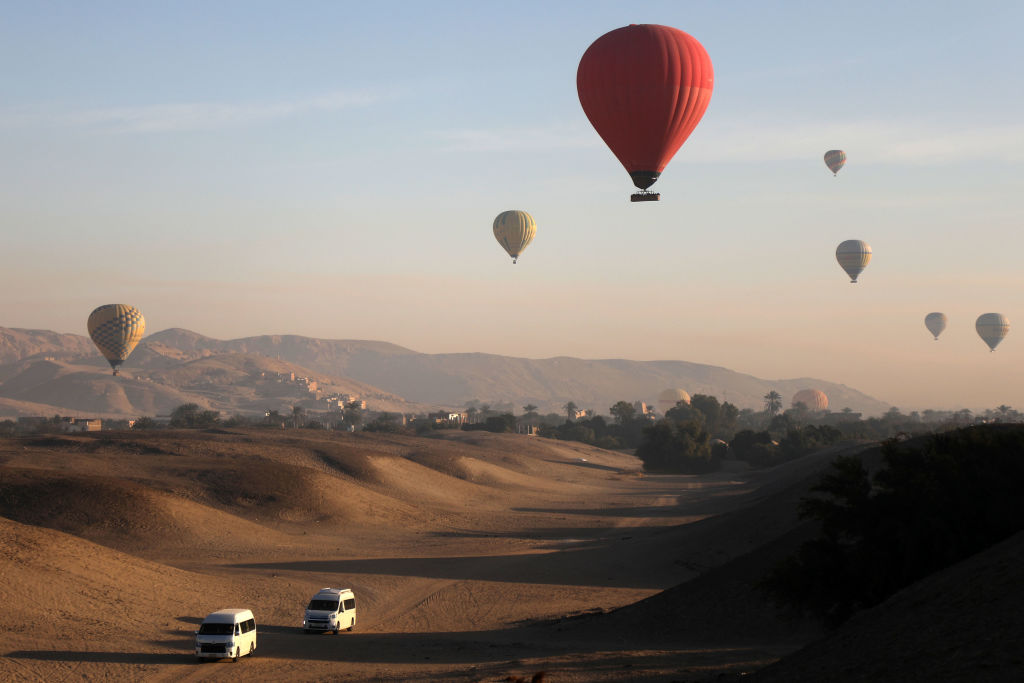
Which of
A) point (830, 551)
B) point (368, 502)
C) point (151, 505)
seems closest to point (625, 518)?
point (368, 502)

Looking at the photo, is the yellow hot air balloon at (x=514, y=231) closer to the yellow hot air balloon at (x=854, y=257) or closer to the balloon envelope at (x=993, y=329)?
the yellow hot air balloon at (x=854, y=257)

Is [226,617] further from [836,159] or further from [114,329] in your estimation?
[836,159]

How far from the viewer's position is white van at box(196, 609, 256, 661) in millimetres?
31625

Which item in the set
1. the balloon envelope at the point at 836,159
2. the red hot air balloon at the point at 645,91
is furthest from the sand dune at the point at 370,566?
the balloon envelope at the point at 836,159

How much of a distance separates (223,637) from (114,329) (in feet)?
383

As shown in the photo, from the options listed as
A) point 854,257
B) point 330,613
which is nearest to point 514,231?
point 854,257

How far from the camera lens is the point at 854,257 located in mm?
143625

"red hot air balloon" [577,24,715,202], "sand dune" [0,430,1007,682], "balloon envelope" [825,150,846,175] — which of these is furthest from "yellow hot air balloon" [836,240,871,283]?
"red hot air balloon" [577,24,715,202]

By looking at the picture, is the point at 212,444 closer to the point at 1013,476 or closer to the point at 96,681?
the point at 96,681

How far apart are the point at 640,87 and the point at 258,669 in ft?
116

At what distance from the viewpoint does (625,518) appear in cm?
8556

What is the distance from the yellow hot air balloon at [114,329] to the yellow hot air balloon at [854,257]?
9981 cm

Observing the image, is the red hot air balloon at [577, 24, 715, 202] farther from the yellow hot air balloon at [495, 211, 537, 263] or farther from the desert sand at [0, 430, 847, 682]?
the yellow hot air balloon at [495, 211, 537, 263]

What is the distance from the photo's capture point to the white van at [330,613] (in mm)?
37281
